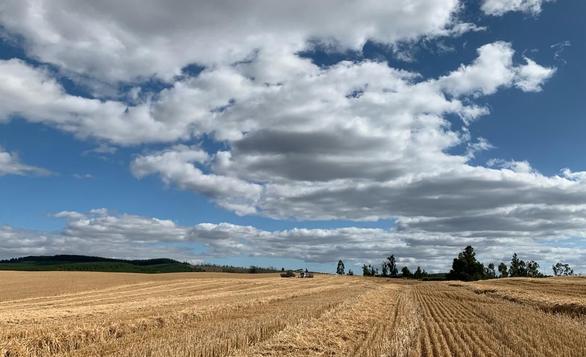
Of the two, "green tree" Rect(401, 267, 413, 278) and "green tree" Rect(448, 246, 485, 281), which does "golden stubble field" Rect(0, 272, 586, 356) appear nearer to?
"green tree" Rect(448, 246, 485, 281)

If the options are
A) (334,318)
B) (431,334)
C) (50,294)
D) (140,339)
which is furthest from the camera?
(50,294)

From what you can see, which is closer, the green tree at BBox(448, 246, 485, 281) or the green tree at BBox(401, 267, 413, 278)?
the green tree at BBox(448, 246, 485, 281)

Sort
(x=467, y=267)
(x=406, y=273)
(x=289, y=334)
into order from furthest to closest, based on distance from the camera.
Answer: (x=406, y=273) < (x=467, y=267) < (x=289, y=334)

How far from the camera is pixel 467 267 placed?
13462cm

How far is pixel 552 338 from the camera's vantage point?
56.8ft

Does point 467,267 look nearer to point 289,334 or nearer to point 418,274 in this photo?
point 418,274

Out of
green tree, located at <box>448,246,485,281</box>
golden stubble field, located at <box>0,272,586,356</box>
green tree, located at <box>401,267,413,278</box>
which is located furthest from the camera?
green tree, located at <box>401,267,413,278</box>

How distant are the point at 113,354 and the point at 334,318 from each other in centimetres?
1022

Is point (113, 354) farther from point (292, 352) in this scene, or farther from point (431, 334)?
point (431, 334)

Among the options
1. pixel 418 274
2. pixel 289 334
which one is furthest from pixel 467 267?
pixel 289 334

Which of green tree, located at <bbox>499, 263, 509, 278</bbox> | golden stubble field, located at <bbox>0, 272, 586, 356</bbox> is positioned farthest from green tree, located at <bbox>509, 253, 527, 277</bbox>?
golden stubble field, located at <bbox>0, 272, 586, 356</bbox>

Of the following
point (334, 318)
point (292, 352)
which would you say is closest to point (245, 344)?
point (292, 352)

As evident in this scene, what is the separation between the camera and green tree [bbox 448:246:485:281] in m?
134

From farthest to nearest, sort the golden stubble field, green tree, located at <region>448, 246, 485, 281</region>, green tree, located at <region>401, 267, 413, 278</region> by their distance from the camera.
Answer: green tree, located at <region>401, 267, 413, 278</region>
green tree, located at <region>448, 246, 485, 281</region>
the golden stubble field
